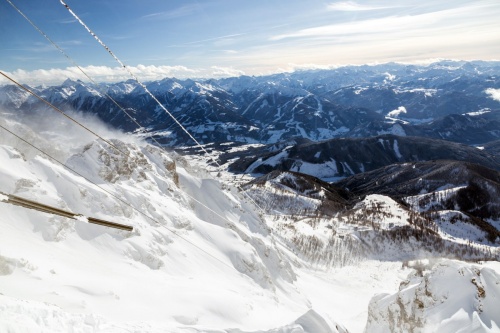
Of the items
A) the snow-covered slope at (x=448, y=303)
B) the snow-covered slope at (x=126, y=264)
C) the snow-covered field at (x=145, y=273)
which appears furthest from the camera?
the snow-covered slope at (x=448, y=303)

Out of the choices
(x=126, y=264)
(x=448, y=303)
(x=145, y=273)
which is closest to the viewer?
(x=448, y=303)

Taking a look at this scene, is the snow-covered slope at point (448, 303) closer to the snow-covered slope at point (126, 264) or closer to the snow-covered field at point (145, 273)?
the snow-covered field at point (145, 273)

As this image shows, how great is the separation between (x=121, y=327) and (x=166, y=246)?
2092 centimetres

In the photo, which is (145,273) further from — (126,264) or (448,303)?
(448,303)

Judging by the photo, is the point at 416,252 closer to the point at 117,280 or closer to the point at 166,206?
the point at 166,206

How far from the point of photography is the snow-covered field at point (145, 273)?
19453mm

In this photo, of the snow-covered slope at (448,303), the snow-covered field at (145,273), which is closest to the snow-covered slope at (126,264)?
the snow-covered field at (145,273)

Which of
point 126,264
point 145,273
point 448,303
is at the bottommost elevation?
point 448,303

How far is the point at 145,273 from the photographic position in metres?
30.4

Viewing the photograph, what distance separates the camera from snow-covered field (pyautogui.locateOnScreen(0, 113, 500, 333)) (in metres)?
19.5

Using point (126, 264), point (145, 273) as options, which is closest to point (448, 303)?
point (145, 273)

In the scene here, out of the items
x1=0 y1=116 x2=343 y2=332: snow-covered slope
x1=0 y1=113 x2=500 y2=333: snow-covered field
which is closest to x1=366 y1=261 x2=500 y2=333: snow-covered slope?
x1=0 y1=113 x2=500 y2=333: snow-covered field

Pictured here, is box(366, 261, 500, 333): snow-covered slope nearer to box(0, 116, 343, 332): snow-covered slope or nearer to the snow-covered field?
the snow-covered field

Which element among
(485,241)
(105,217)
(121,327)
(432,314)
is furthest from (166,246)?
(485,241)
